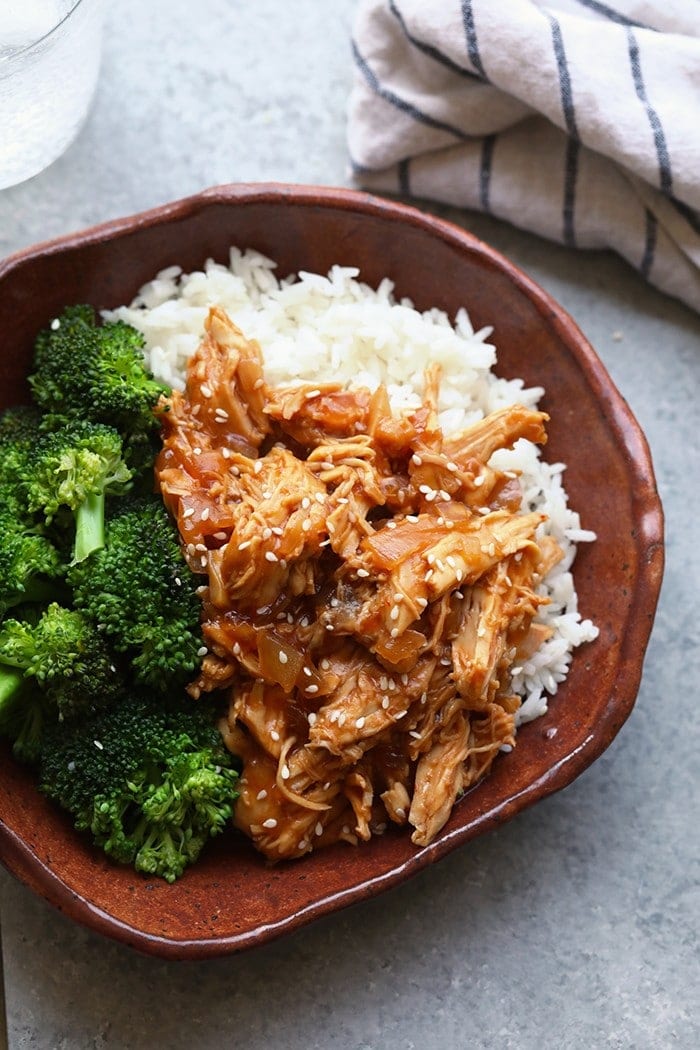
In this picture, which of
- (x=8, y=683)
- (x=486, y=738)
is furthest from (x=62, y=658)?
(x=486, y=738)

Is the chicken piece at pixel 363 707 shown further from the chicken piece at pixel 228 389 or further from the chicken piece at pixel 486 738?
the chicken piece at pixel 228 389

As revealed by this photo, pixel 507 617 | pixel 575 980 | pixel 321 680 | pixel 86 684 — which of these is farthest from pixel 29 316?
pixel 575 980

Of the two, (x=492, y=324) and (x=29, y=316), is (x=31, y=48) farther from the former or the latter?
(x=492, y=324)

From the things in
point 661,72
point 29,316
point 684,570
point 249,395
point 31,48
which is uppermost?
point 31,48

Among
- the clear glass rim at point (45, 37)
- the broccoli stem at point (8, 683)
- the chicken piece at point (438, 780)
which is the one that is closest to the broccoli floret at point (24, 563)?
the broccoli stem at point (8, 683)

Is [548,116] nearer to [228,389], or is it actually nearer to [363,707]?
[228,389]

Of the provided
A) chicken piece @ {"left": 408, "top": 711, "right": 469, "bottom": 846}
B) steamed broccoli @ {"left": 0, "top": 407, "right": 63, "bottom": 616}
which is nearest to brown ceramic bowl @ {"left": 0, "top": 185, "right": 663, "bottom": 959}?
chicken piece @ {"left": 408, "top": 711, "right": 469, "bottom": 846}
